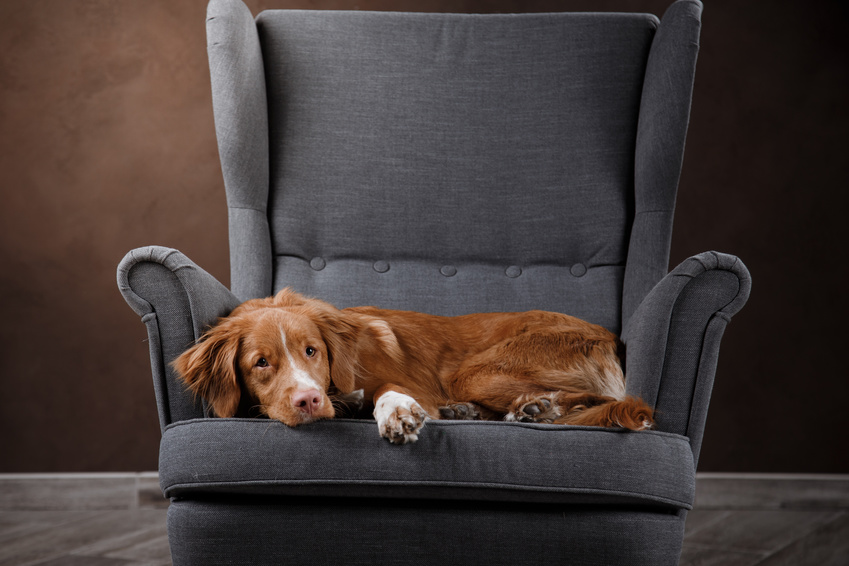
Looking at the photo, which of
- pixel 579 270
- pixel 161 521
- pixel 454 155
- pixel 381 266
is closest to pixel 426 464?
pixel 381 266

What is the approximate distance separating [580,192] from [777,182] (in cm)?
145

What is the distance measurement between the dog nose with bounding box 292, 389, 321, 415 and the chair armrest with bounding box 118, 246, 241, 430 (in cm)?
34

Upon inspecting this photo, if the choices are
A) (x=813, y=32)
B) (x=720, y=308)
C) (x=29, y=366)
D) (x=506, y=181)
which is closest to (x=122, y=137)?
(x=29, y=366)

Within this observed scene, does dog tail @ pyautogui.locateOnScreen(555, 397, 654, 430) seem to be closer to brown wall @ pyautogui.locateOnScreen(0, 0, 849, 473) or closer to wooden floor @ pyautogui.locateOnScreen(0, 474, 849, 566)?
wooden floor @ pyautogui.locateOnScreen(0, 474, 849, 566)

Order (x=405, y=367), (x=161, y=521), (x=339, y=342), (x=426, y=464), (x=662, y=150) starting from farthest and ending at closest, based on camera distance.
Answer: (x=161, y=521)
(x=662, y=150)
(x=405, y=367)
(x=339, y=342)
(x=426, y=464)

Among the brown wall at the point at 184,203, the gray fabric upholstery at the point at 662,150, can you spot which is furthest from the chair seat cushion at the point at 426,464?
the brown wall at the point at 184,203

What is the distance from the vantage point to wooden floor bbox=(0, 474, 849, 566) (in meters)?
2.63

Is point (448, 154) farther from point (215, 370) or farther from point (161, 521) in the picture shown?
point (161, 521)

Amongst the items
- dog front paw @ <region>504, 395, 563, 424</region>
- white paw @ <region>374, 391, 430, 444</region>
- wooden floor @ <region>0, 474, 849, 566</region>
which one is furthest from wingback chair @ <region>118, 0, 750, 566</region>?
wooden floor @ <region>0, 474, 849, 566</region>

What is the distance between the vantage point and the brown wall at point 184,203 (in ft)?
11.0

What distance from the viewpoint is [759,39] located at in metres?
3.50

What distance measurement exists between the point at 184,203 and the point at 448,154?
1.47 meters

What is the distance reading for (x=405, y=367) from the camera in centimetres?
198

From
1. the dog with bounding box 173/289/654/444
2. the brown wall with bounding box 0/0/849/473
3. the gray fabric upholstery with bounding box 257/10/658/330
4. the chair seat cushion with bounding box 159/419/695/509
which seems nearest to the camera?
the chair seat cushion with bounding box 159/419/695/509
